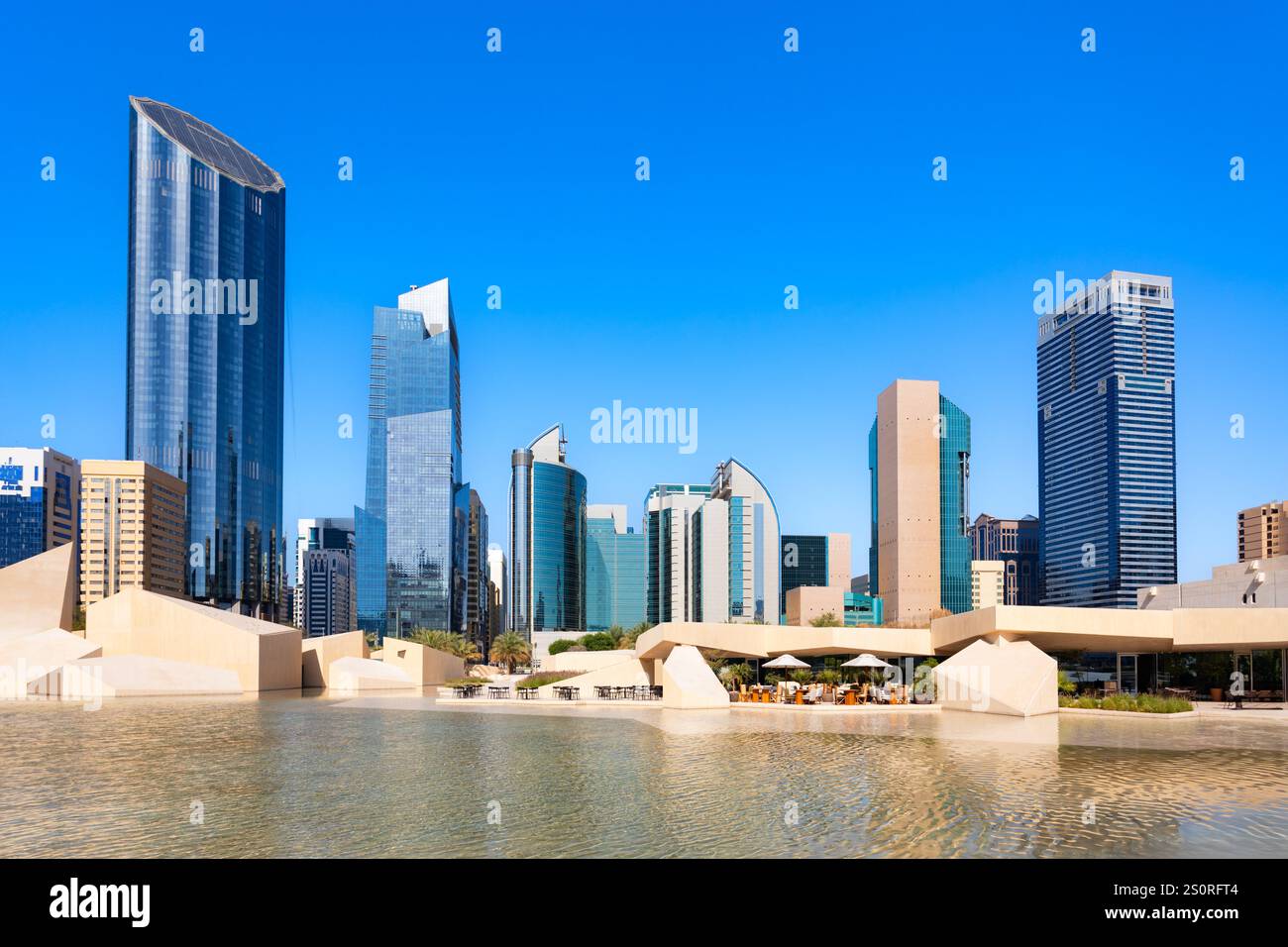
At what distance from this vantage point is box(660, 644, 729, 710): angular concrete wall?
106 feet

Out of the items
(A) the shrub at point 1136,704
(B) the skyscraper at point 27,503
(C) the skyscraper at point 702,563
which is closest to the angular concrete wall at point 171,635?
(A) the shrub at point 1136,704

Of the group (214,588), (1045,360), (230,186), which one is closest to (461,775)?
(214,588)

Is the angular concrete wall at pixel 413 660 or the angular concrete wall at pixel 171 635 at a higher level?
the angular concrete wall at pixel 171 635

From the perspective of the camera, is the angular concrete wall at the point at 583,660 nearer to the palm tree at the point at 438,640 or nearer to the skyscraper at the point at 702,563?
the palm tree at the point at 438,640

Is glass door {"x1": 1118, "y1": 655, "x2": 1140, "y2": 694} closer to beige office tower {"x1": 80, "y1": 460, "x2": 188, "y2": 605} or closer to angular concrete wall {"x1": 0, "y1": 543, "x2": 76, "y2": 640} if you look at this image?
angular concrete wall {"x1": 0, "y1": 543, "x2": 76, "y2": 640}

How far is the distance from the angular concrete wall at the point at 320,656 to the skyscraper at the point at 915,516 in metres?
73.1

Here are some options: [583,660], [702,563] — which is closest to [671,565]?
[702,563]

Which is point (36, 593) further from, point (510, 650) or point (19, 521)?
point (19, 521)

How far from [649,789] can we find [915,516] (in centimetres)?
10970

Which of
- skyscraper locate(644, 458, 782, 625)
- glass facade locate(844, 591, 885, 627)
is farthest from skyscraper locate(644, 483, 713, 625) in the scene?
glass facade locate(844, 591, 885, 627)

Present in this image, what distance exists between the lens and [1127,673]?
3819 centimetres

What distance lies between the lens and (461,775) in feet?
54.1

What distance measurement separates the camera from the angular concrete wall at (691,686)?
32.2 m
